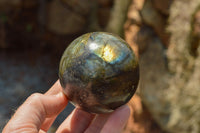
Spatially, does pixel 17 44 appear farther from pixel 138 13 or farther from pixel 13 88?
pixel 138 13

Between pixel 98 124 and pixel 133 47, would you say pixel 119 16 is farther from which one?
pixel 98 124

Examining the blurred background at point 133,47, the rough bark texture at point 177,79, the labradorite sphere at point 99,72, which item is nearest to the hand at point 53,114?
the labradorite sphere at point 99,72

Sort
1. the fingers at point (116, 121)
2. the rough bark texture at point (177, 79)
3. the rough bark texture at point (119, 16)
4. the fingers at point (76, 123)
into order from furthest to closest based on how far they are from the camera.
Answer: the rough bark texture at point (119, 16) < the rough bark texture at point (177, 79) < the fingers at point (76, 123) < the fingers at point (116, 121)

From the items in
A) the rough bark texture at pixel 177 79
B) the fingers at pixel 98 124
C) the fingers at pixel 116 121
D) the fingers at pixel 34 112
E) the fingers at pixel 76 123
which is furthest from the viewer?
the rough bark texture at pixel 177 79

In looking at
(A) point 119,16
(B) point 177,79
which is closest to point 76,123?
(B) point 177,79

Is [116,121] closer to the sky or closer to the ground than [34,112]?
closer to the ground

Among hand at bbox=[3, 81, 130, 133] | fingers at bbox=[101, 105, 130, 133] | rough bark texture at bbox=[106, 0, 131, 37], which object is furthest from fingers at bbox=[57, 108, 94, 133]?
rough bark texture at bbox=[106, 0, 131, 37]

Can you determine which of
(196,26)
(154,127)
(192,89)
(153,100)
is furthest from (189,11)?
(154,127)

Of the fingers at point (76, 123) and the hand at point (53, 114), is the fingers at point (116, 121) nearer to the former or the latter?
the hand at point (53, 114)
